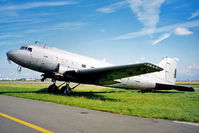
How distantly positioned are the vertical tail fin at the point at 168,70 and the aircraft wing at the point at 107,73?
8.64 meters

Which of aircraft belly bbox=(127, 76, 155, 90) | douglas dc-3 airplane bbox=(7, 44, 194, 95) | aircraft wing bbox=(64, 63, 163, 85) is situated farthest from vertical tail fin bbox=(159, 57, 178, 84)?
aircraft wing bbox=(64, 63, 163, 85)

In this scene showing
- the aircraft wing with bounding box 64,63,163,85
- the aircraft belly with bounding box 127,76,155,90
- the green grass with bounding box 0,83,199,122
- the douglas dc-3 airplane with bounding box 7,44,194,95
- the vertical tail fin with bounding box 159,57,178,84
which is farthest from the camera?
the vertical tail fin with bounding box 159,57,178,84

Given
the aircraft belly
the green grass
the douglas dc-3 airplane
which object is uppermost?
the douglas dc-3 airplane

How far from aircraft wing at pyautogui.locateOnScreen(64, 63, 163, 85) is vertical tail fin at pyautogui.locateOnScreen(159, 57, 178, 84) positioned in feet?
28.4

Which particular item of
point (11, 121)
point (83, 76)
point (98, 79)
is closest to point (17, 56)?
point (83, 76)

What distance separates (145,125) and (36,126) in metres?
3.38

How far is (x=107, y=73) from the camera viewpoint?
13.6 m

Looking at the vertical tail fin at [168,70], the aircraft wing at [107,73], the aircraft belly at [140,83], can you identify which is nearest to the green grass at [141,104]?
the aircraft wing at [107,73]

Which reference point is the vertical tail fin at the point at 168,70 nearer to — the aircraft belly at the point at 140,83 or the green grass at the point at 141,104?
the aircraft belly at the point at 140,83

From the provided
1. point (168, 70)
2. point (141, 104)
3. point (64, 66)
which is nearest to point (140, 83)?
point (168, 70)

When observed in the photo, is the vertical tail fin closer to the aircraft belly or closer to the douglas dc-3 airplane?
the aircraft belly

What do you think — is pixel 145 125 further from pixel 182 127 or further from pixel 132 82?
pixel 132 82

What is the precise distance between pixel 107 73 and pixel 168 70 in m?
11.0

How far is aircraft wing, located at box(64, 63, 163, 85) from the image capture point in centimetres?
1109
